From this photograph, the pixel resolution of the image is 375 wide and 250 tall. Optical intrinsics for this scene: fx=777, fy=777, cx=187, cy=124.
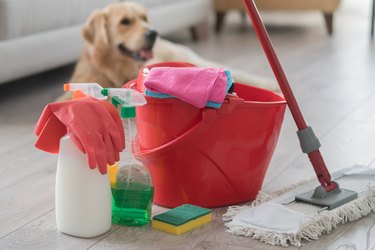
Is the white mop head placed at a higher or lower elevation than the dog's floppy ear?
lower

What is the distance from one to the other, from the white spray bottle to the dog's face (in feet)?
4.81

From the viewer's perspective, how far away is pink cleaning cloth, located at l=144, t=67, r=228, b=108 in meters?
1.84

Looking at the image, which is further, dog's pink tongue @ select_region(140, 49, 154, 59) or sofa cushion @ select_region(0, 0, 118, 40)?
dog's pink tongue @ select_region(140, 49, 154, 59)

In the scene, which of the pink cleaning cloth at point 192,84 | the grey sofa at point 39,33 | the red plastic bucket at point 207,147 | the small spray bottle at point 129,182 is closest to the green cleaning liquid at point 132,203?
the small spray bottle at point 129,182

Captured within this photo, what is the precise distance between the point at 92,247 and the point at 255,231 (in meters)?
0.37

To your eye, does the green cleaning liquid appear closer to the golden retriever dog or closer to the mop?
the mop

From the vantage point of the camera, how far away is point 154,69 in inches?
76.0

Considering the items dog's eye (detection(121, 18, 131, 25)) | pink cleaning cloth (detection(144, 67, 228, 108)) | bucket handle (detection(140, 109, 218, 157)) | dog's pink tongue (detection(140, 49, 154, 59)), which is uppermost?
pink cleaning cloth (detection(144, 67, 228, 108))

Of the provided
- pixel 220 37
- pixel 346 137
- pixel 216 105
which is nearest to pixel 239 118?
pixel 216 105

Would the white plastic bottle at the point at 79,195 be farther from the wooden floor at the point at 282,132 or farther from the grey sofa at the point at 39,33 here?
the grey sofa at the point at 39,33

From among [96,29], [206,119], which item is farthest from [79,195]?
[96,29]

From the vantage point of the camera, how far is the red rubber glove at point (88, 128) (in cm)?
172

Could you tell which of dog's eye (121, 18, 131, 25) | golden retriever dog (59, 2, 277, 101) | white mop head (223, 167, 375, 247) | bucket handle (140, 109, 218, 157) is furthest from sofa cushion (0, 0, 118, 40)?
white mop head (223, 167, 375, 247)

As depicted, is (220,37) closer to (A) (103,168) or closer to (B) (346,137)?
→ (B) (346,137)
